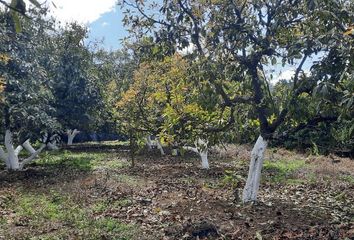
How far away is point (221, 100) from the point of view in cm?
932

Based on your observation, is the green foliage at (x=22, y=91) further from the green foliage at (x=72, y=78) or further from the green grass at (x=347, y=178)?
the green grass at (x=347, y=178)

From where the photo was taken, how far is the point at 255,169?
9.20 meters

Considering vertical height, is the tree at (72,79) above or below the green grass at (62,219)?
above

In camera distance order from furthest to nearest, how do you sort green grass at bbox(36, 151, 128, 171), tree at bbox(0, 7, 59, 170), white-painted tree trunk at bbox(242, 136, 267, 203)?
green grass at bbox(36, 151, 128, 171)
tree at bbox(0, 7, 59, 170)
white-painted tree trunk at bbox(242, 136, 267, 203)

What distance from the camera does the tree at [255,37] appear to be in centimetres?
723

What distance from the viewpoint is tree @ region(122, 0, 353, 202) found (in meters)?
7.23

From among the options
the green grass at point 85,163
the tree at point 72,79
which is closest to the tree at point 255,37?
the green grass at point 85,163

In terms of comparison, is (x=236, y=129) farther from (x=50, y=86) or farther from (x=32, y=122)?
(x=50, y=86)

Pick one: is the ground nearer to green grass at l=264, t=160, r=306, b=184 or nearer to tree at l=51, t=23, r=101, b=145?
green grass at l=264, t=160, r=306, b=184

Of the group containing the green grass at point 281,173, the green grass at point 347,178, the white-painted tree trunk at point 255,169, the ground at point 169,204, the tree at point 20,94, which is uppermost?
the tree at point 20,94

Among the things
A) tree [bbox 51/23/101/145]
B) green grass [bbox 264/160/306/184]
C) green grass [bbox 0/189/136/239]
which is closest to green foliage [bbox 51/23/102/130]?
tree [bbox 51/23/101/145]

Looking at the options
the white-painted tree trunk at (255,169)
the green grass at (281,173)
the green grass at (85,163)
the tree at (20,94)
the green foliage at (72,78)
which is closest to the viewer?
the white-painted tree trunk at (255,169)

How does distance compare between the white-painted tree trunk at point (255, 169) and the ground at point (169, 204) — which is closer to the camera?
the ground at point (169, 204)

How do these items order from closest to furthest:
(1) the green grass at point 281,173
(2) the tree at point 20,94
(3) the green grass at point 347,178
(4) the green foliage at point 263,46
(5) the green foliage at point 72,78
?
(4) the green foliage at point 263,46 → (1) the green grass at point 281,173 → (2) the tree at point 20,94 → (3) the green grass at point 347,178 → (5) the green foliage at point 72,78
